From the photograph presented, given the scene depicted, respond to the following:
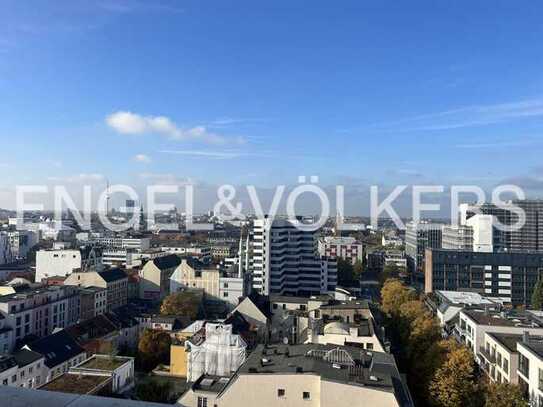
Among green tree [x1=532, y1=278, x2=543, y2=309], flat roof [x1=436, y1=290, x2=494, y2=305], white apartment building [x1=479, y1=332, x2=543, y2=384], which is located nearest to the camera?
white apartment building [x1=479, y1=332, x2=543, y2=384]

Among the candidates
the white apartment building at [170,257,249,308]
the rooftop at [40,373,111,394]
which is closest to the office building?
the white apartment building at [170,257,249,308]

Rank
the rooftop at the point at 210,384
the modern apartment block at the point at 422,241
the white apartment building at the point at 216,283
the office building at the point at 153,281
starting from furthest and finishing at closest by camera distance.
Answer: the modern apartment block at the point at 422,241 < the office building at the point at 153,281 < the white apartment building at the point at 216,283 < the rooftop at the point at 210,384

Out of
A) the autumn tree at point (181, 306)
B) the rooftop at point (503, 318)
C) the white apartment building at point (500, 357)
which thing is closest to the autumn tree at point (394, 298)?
the rooftop at point (503, 318)

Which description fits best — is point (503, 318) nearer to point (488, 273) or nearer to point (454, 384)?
point (454, 384)

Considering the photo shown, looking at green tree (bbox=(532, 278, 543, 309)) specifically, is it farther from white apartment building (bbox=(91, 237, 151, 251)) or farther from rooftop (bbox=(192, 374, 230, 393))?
white apartment building (bbox=(91, 237, 151, 251))

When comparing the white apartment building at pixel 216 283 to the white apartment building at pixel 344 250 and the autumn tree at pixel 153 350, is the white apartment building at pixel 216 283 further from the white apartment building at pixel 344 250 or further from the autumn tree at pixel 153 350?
the white apartment building at pixel 344 250

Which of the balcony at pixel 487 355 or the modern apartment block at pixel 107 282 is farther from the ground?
the modern apartment block at pixel 107 282

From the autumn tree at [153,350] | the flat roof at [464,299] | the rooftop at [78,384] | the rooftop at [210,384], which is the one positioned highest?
the rooftop at [210,384]
